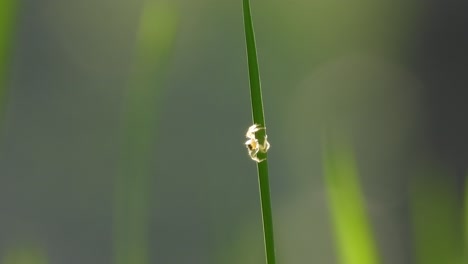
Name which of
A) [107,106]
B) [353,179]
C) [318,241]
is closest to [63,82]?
[107,106]

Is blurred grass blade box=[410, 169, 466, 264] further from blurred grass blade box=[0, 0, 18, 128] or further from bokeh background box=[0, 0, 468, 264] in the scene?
bokeh background box=[0, 0, 468, 264]

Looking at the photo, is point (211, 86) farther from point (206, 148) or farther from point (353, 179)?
point (353, 179)

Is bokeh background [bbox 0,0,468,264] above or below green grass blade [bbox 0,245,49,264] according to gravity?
above

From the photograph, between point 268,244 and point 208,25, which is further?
point 208,25

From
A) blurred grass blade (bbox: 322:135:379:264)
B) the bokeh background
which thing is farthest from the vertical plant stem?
the bokeh background

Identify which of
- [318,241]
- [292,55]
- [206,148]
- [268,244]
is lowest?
[268,244]

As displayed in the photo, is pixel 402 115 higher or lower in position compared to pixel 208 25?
lower
